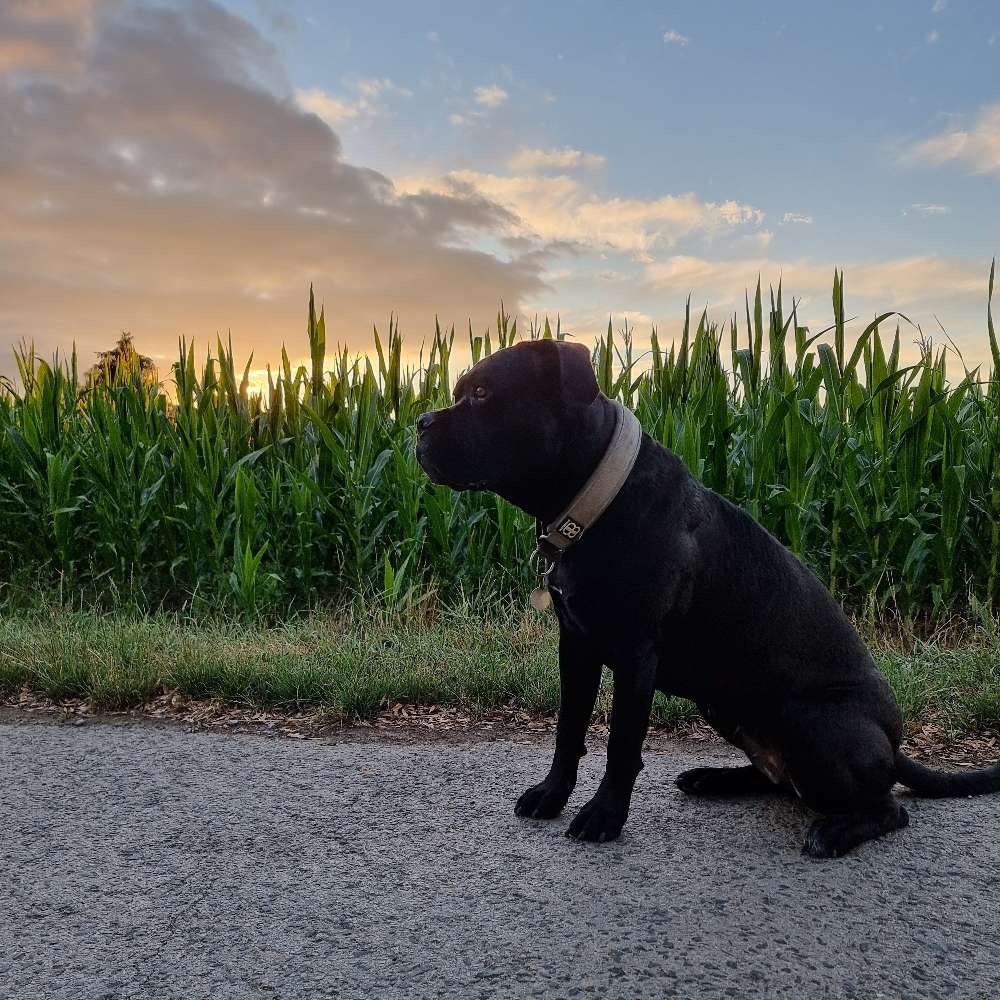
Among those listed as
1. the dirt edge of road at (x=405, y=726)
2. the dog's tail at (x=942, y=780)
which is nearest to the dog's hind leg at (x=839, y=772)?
the dog's tail at (x=942, y=780)

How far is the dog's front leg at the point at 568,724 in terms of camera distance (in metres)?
2.61

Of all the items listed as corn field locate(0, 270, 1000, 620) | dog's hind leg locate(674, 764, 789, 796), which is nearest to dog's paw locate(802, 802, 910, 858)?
dog's hind leg locate(674, 764, 789, 796)

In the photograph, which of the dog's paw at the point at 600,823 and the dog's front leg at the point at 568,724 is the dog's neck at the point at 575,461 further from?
the dog's paw at the point at 600,823

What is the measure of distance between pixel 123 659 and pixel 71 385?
3786 mm

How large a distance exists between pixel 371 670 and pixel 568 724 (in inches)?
61.9

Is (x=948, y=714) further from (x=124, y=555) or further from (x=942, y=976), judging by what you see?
(x=124, y=555)

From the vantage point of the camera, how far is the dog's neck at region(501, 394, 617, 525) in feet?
8.09

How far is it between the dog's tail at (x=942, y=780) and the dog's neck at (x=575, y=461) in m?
1.29

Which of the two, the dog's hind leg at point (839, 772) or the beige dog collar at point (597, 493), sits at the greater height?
the beige dog collar at point (597, 493)

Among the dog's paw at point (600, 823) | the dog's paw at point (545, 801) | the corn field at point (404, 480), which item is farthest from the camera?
the corn field at point (404, 480)

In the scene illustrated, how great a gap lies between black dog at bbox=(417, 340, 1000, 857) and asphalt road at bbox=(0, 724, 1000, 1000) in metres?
0.19

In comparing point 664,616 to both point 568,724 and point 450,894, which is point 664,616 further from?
point 450,894

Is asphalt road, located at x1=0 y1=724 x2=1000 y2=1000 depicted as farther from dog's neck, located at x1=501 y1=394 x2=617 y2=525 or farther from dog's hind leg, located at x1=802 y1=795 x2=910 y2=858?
dog's neck, located at x1=501 y1=394 x2=617 y2=525

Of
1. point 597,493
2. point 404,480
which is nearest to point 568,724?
point 597,493
